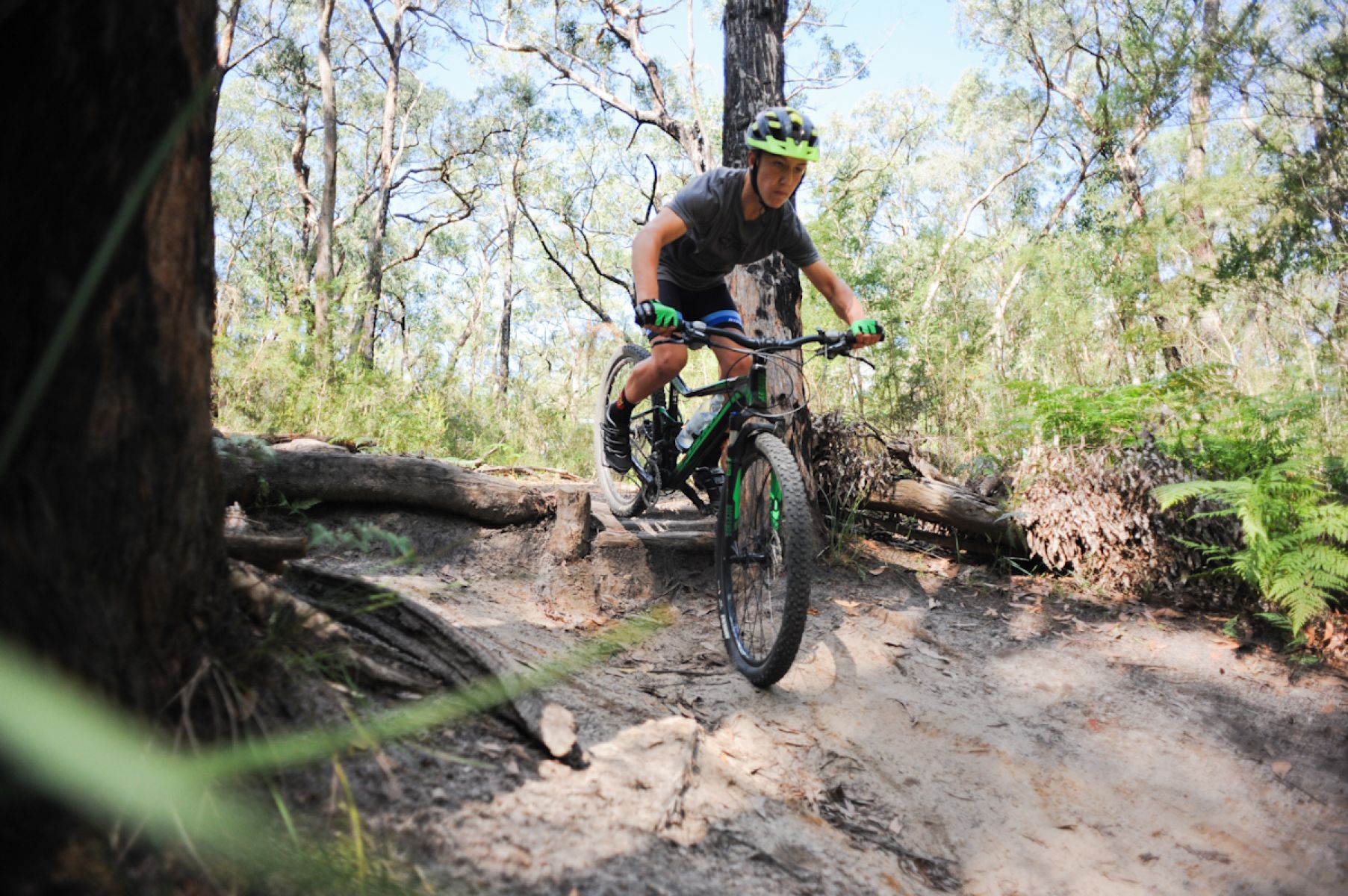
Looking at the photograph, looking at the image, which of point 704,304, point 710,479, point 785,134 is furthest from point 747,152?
point 710,479

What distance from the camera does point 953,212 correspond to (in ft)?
106

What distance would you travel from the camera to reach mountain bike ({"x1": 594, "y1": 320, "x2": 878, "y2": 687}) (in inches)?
122

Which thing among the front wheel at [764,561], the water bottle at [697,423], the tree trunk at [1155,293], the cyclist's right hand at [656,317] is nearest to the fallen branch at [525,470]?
the water bottle at [697,423]

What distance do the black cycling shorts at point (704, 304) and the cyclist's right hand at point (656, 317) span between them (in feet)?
3.66

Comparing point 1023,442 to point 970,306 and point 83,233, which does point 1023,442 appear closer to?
point 970,306

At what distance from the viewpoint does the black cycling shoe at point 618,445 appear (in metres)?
4.87

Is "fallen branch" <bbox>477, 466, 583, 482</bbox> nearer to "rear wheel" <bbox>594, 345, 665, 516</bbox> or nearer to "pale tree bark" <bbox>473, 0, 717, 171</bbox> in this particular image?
"rear wheel" <bbox>594, 345, 665, 516</bbox>

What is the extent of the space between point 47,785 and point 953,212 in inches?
1389

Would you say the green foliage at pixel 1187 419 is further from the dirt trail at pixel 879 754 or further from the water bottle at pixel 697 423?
the water bottle at pixel 697 423

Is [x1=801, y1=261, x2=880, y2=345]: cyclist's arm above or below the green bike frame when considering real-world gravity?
above

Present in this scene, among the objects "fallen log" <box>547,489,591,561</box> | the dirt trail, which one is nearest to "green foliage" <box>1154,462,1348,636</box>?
the dirt trail

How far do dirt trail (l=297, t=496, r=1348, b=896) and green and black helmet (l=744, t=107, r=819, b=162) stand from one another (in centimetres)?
238

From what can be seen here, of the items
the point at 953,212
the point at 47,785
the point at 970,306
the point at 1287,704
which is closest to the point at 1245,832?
the point at 1287,704

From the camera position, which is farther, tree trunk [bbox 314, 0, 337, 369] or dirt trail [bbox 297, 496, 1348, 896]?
tree trunk [bbox 314, 0, 337, 369]
